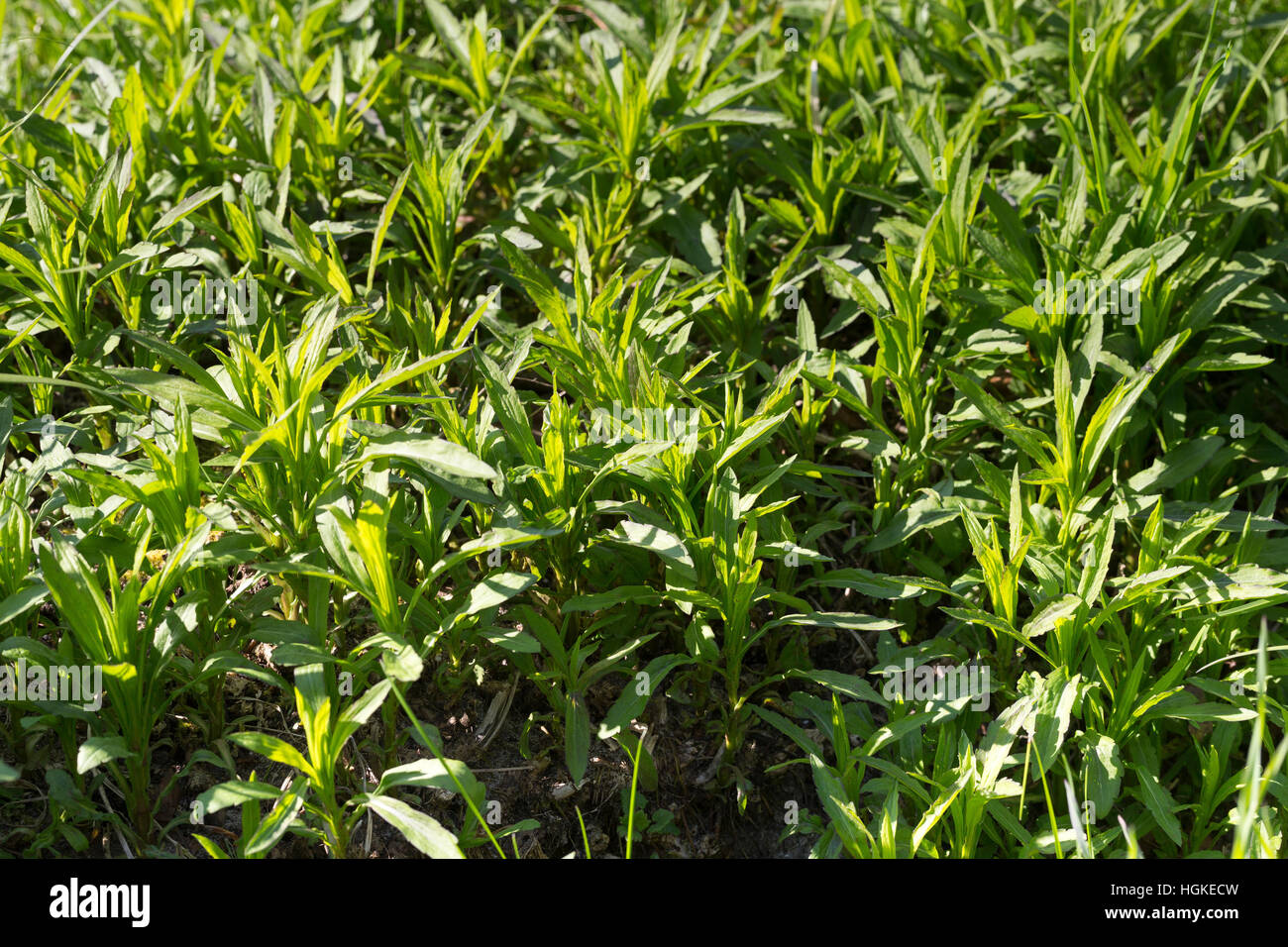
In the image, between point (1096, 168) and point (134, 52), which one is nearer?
point (1096, 168)

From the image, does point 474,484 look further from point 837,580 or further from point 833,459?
point 833,459

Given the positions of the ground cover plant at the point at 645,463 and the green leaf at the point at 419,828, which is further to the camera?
the ground cover plant at the point at 645,463

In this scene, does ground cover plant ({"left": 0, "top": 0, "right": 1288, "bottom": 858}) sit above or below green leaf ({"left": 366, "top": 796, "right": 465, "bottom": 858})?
above

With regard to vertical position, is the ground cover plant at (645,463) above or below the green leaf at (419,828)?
above

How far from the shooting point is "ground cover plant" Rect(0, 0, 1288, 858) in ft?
6.98

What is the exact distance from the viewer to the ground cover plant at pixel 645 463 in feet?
6.98

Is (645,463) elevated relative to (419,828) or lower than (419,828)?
elevated

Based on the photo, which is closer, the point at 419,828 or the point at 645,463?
the point at 419,828

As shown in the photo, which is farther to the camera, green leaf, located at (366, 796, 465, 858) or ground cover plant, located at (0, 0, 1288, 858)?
ground cover plant, located at (0, 0, 1288, 858)

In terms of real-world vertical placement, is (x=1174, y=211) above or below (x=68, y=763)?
above

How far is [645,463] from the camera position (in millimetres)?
2281
